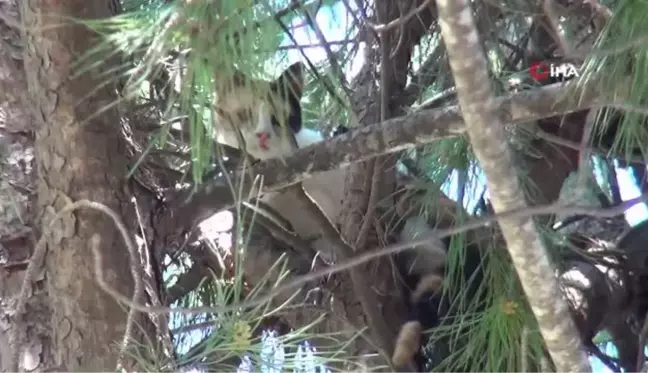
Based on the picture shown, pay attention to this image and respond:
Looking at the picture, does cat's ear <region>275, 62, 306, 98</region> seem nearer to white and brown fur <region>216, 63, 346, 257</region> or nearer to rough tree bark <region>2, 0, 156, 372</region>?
white and brown fur <region>216, 63, 346, 257</region>

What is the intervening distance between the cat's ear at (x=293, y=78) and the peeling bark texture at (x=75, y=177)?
0.15 meters

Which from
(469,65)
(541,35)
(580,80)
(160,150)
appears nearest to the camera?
(469,65)

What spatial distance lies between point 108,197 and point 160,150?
4.4 inches

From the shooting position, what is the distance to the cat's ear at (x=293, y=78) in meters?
0.66

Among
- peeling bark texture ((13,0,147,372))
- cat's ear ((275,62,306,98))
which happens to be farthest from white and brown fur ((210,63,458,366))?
peeling bark texture ((13,0,147,372))

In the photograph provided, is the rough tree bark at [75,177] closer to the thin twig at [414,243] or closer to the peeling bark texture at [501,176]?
the thin twig at [414,243]

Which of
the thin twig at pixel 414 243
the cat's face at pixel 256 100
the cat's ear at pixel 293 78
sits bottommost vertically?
the thin twig at pixel 414 243

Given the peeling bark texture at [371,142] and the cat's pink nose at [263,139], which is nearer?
the peeling bark texture at [371,142]

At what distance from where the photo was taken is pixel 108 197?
28.1 inches

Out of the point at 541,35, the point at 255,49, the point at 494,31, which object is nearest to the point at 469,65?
the point at 255,49

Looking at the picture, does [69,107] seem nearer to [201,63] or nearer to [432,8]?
[201,63]
